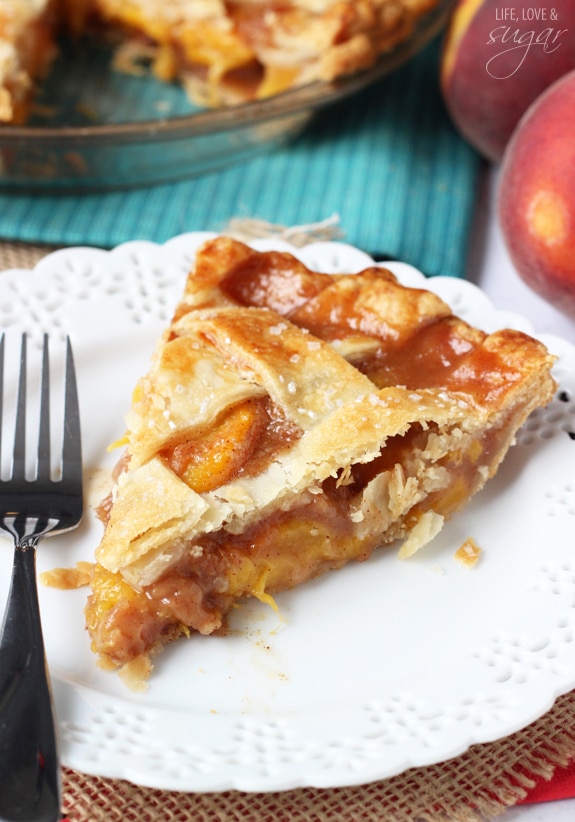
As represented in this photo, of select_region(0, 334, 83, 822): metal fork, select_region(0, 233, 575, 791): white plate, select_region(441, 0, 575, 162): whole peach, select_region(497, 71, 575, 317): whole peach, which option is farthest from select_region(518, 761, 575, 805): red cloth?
select_region(441, 0, 575, 162): whole peach

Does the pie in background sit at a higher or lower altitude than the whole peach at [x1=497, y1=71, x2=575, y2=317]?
lower

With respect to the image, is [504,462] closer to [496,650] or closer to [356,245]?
[496,650]

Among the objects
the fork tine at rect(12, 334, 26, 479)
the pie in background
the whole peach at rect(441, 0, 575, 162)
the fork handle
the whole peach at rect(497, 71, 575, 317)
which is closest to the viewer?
the fork handle

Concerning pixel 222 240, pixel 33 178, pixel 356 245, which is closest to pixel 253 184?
pixel 356 245

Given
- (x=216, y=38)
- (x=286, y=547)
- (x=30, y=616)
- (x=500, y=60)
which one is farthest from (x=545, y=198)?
(x=30, y=616)

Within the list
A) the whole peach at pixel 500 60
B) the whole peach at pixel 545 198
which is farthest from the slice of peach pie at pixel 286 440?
the whole peach at pixel 500 60

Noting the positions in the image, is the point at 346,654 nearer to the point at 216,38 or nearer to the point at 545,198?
the point at 545,198

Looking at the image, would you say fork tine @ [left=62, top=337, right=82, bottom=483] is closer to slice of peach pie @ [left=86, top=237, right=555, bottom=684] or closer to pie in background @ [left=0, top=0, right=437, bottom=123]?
slice of peach pie @ [left=86, top=237, right=555, bottom=684]
